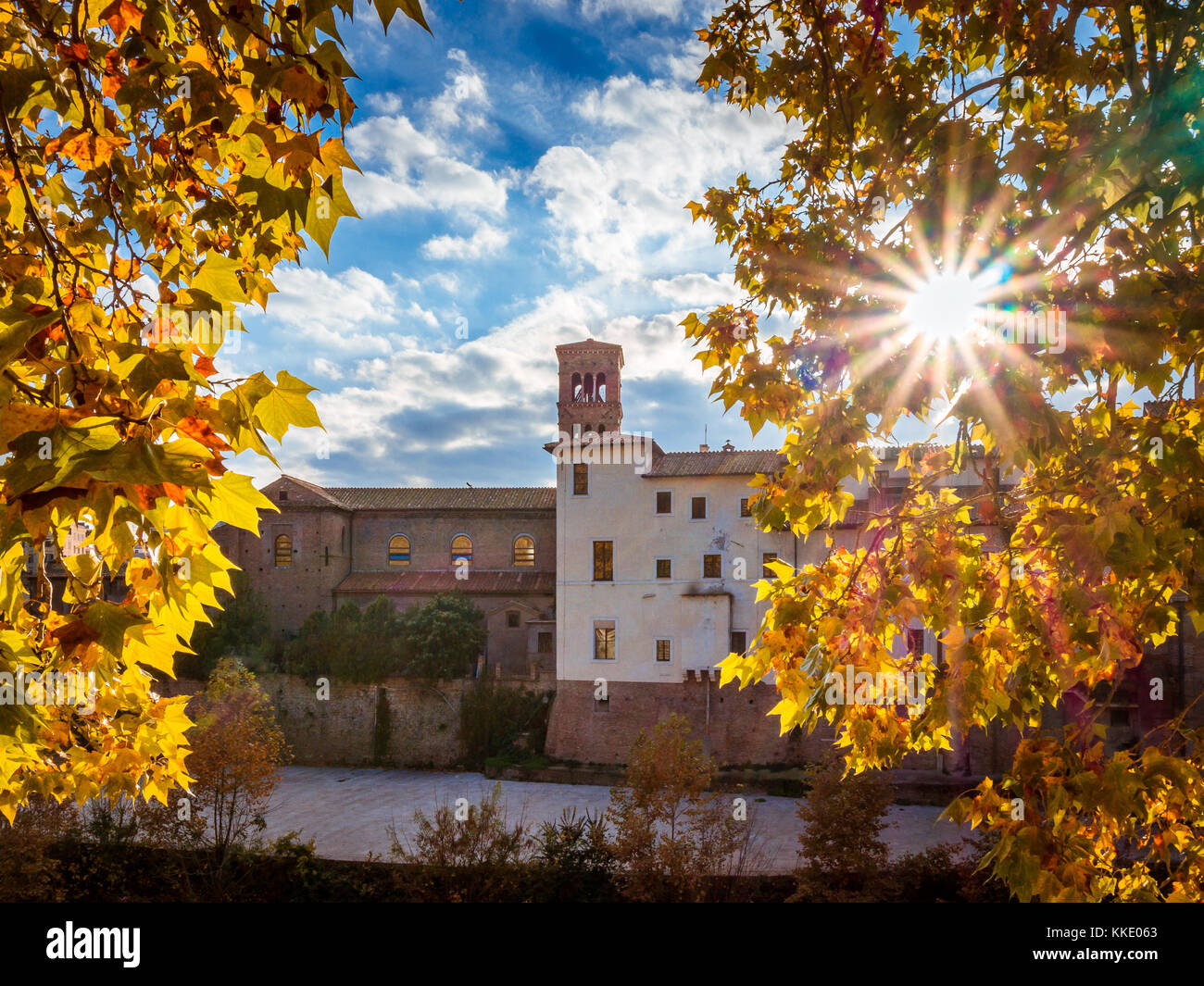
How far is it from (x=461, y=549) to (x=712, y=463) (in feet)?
32.9

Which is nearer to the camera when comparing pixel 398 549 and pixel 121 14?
pixel 121 14

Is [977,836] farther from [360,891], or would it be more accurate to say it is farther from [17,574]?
[17,574]

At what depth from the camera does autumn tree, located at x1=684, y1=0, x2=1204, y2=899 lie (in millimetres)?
2211

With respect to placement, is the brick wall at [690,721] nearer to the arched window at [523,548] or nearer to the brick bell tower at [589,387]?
the arched window at [523,548]

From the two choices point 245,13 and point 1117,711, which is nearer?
point 245,13

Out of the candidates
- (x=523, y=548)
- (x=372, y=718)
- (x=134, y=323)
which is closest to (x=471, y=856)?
(x=134, y=323)

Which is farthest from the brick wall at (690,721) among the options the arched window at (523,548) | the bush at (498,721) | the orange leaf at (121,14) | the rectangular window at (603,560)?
the orange leaf at (121,14)

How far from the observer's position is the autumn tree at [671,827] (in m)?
10.1

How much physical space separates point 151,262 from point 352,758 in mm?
21206

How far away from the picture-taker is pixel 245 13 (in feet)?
5.14

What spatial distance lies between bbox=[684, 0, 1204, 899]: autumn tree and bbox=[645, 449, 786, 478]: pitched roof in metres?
16.1

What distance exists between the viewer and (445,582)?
25.0 meters

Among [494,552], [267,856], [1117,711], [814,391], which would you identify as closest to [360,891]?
[267,856]

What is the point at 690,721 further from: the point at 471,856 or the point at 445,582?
the point at 445,582
